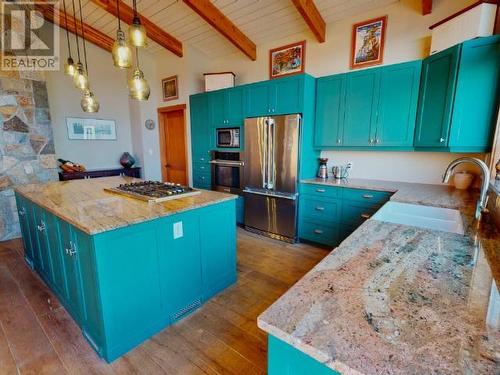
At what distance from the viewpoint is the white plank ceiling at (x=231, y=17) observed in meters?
3.06

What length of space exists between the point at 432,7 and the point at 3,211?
236 inches

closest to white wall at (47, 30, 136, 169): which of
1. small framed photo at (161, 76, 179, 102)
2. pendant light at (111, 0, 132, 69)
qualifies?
small framed photo at (161, 76, 179, 102)

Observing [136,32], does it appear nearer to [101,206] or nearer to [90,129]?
[101,206]

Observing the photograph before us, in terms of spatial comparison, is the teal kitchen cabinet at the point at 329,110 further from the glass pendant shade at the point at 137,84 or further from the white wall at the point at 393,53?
the glass pendant shade at the point at 137,84

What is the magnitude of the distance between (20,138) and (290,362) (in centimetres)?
464

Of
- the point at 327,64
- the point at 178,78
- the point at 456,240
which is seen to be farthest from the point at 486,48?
the point at 178,78

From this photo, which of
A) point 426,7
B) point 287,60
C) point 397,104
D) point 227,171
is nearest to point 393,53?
point 426,7

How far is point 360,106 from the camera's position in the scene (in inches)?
115

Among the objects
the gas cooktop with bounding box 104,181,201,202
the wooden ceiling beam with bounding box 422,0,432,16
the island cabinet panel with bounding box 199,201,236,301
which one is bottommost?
the island cabinet panel with bounding box 199,201,236,301

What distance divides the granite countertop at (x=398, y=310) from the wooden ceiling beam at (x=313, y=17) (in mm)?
2921

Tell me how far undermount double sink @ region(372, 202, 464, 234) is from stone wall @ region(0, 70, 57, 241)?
4648 mm

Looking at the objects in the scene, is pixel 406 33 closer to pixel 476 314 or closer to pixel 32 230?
pixel 476 314

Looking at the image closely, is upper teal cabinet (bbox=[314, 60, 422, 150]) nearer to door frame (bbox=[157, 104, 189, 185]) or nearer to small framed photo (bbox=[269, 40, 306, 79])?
small framed photo (bbox=[269, 40, 306, 79])

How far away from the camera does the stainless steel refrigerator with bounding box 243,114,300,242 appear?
3.19 m
